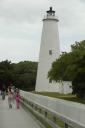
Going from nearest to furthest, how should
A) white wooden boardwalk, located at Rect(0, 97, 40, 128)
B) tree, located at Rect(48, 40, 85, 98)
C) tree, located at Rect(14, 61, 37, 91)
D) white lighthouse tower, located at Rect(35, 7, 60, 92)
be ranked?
white wooden boardwalk, located at Rect(0, 97, 40, 128)
tree, located at Rect(48, 40, 85, 98)
white lighthouse tower, located at Rect(35, 7, 60, 92)
tree, located at Rect(14, 61, 37, 91)

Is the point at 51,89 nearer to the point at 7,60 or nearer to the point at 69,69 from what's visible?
the point at 69,69

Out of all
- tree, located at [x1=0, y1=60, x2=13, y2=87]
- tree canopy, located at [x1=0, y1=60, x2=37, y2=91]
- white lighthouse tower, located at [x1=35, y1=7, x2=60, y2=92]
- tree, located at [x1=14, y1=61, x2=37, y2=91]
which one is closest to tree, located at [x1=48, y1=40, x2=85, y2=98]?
white lighthouse tower, located at [x1=35, y1=7, x2=60, y2=92]

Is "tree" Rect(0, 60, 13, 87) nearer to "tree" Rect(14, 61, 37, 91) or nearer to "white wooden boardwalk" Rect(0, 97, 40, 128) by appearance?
"tree" Rect(14, 61, 37, 91)

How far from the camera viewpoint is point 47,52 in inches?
3268

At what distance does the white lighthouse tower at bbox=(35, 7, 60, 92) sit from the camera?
82.2m

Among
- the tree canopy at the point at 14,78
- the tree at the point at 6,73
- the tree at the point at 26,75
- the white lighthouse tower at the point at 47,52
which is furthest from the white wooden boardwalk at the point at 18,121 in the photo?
the tree at the point at 6,73

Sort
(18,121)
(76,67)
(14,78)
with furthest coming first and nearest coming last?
(14,78)
(76,67)
(18,121)

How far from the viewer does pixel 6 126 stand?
22406mm

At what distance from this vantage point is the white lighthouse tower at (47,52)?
270 ft

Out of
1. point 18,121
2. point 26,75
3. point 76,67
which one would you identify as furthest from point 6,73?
point 18,121

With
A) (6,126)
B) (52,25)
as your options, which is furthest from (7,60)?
(6,126)

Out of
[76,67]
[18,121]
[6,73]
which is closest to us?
[18,121]

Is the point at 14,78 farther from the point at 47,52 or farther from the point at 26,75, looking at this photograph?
the point at 47,52

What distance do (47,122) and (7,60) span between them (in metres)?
111
